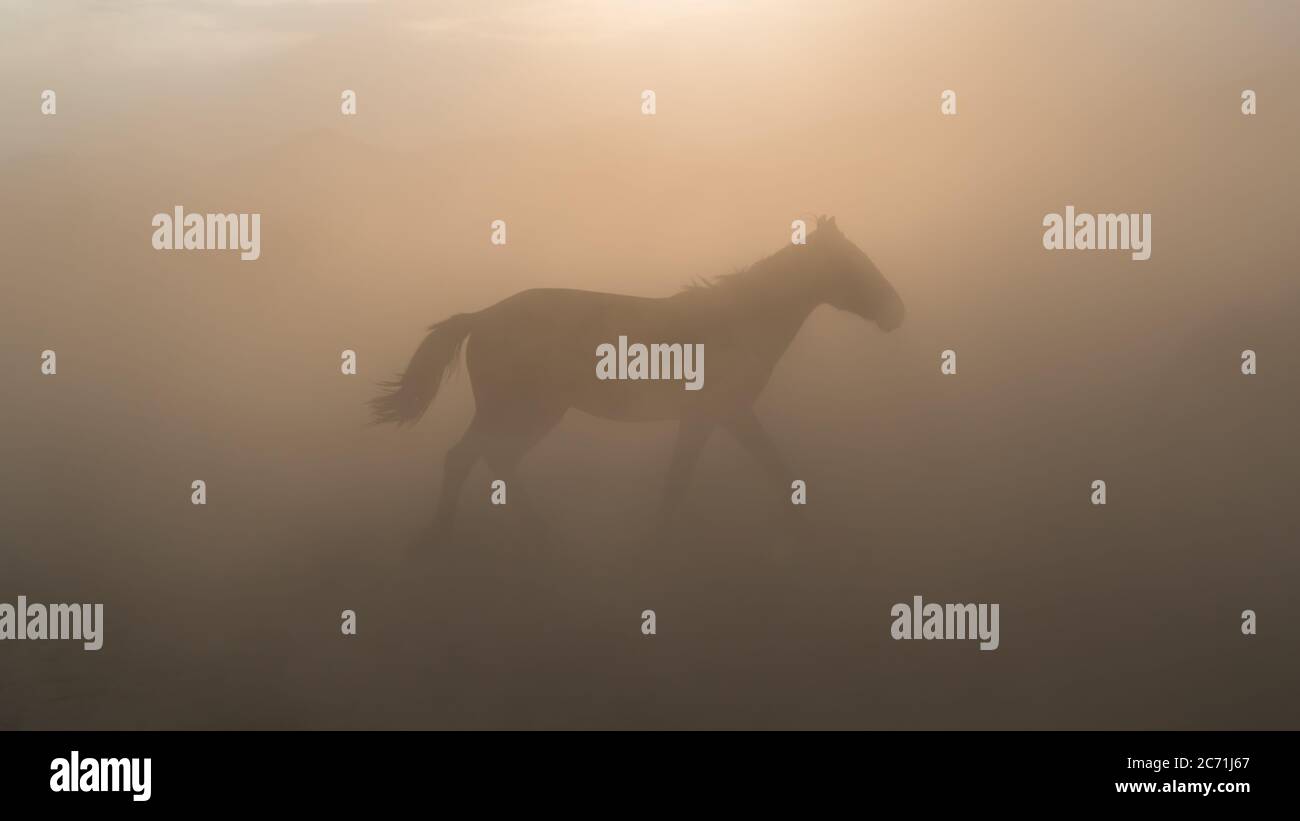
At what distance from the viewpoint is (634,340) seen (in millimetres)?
3605

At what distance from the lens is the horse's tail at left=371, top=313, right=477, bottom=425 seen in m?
3.60

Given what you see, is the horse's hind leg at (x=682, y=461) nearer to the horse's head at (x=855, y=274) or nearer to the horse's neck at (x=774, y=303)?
the horse's neck at (x=774, y=303)

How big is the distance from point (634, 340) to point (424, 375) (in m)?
0.73

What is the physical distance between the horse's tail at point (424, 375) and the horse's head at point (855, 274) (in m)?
1.21

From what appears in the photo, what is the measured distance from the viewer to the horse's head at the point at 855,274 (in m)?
3.58

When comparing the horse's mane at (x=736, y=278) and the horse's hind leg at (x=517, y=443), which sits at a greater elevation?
the horse's mane at (x=736, y=278)

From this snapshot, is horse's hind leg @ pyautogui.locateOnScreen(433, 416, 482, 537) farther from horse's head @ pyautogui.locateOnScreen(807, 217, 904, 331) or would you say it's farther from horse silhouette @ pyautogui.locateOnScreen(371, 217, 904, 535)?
horse's head @ pyautogui.locateOnScreen(807, 217, 904, 331)

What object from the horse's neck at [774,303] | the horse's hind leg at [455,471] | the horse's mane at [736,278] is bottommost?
the horse's hind leg at [455,471]

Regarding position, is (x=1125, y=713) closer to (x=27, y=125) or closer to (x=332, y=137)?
(x=332, y=137)

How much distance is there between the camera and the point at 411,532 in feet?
11.9

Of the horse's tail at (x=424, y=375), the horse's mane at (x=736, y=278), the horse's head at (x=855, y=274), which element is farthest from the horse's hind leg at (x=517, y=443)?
the horse's head at (x=855, y=274)

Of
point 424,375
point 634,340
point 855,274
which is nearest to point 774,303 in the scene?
point 855,274

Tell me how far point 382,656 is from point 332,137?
5.87 feet

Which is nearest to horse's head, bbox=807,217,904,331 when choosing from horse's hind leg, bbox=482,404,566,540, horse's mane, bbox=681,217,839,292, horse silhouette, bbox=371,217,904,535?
horse silhouette, bbox=371,217,904,535
